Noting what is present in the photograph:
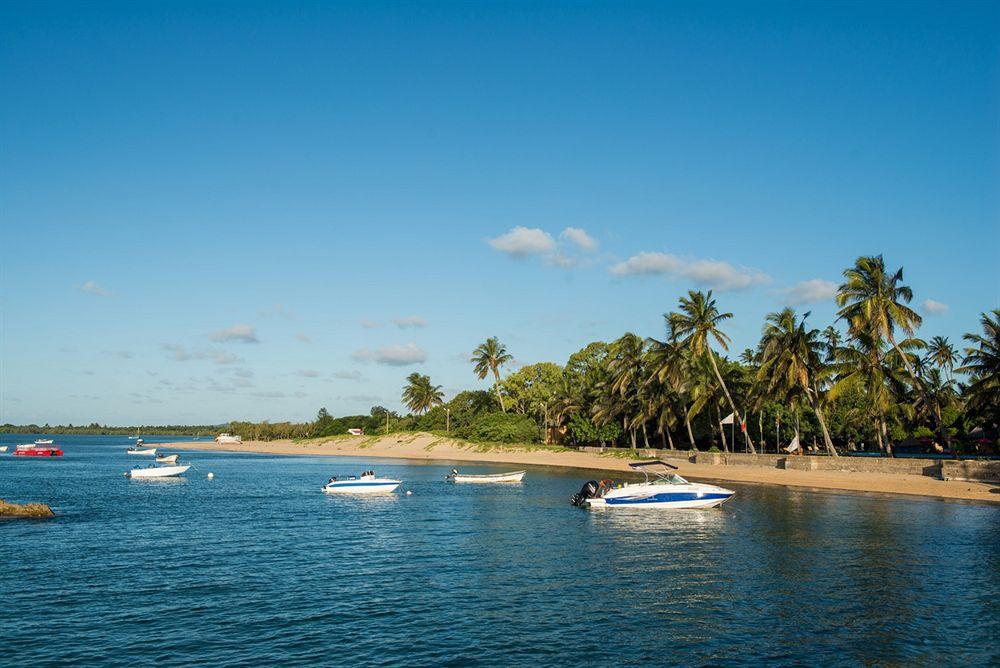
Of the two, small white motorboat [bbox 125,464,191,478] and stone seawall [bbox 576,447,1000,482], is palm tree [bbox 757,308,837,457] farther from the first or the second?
small white motorboat [bbox 125,464,191,478]

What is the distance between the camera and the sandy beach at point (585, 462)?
51.2m

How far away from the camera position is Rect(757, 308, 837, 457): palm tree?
64.4 meters

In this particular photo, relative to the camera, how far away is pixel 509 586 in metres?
25.5

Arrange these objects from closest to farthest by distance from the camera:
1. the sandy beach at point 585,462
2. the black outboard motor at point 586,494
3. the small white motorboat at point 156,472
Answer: the black outboard motor at point 586,494
the sandy beach at point 585,462
the small white motorboat at point 156,472

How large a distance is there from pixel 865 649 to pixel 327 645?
14.4 m

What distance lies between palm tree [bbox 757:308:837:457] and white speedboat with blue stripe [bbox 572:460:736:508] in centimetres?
2221

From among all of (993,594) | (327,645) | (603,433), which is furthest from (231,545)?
(603,433)

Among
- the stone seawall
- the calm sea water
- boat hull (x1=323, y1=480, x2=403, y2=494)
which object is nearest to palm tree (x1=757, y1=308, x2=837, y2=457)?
the stone seawall

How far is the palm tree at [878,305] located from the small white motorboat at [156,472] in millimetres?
70883

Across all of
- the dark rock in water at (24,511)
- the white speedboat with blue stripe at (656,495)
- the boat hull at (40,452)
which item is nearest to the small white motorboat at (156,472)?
the dark rock in water at (24,511)

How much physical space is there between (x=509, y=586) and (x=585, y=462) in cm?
6456

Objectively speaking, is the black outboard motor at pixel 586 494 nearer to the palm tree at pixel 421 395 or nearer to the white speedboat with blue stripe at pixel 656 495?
the white speedboat with blue stripe at pixel 656 495

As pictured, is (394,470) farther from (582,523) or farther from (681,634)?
(681,634)

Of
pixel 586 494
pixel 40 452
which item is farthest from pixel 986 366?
pixel 40 452
